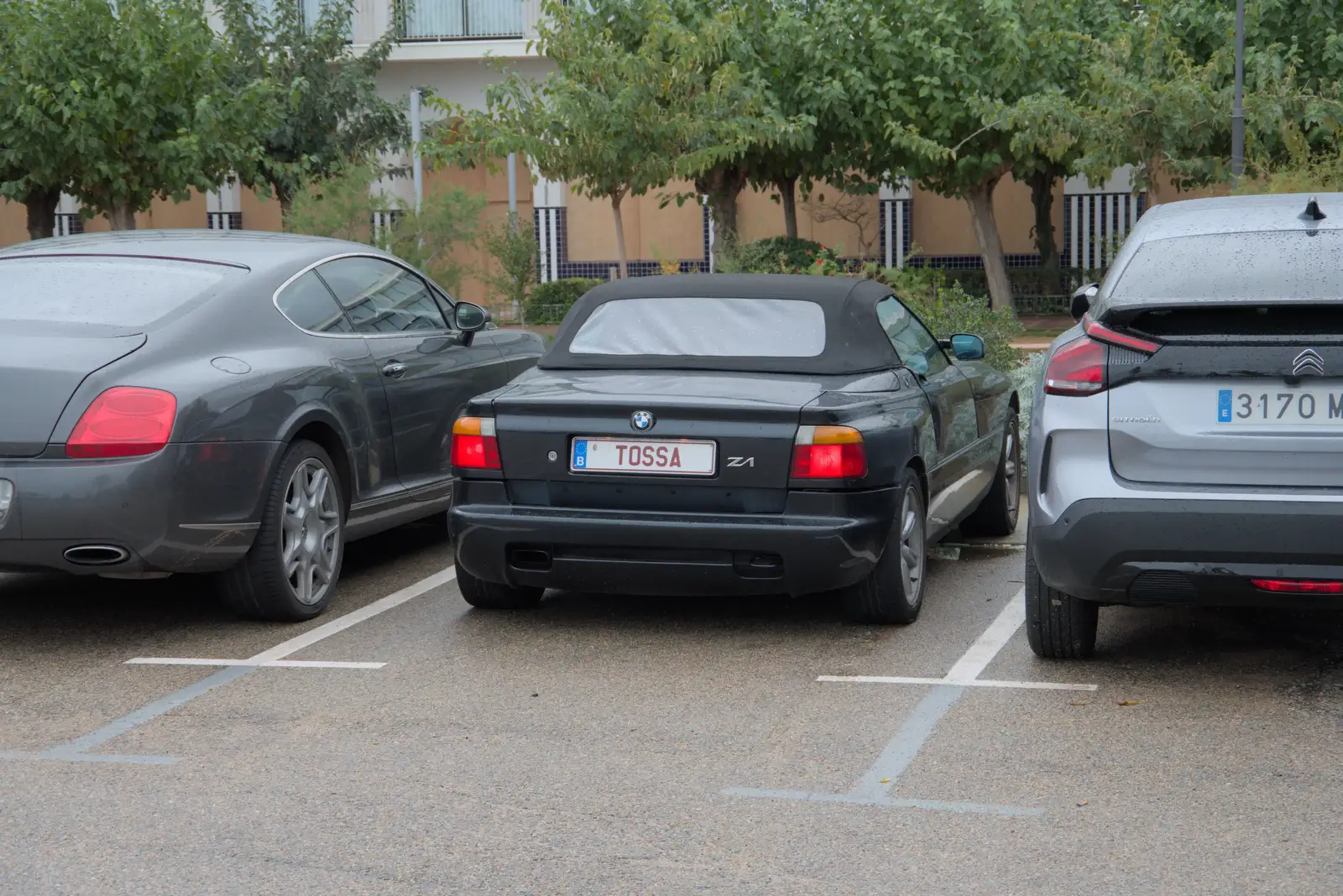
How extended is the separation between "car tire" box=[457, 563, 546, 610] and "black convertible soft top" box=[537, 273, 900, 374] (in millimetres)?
873

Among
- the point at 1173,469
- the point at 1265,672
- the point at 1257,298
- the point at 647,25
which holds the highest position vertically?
the point at 647,25

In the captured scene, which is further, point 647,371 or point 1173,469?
point 647,371

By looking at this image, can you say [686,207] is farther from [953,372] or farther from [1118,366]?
[1118,366]

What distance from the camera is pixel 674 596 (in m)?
6.89

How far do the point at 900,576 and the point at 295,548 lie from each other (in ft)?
7.53

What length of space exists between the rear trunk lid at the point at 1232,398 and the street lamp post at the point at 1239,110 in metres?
12.6

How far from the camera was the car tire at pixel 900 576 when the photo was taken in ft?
20.0

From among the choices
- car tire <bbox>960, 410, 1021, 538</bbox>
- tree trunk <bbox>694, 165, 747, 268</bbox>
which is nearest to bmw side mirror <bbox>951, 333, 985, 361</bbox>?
car tire <bbox>960, 410, 1021, 538</bbox>

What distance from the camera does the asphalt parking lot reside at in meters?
3.88

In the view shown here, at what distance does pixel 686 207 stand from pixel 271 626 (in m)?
24.9

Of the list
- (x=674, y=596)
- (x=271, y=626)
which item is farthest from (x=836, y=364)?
(x=271, y=626)

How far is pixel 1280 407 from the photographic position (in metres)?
4.94

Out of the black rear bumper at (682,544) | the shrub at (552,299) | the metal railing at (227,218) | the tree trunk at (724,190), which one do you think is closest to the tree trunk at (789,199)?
the tree trunk at (724,190)

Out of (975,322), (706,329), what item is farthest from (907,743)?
(975,322)
